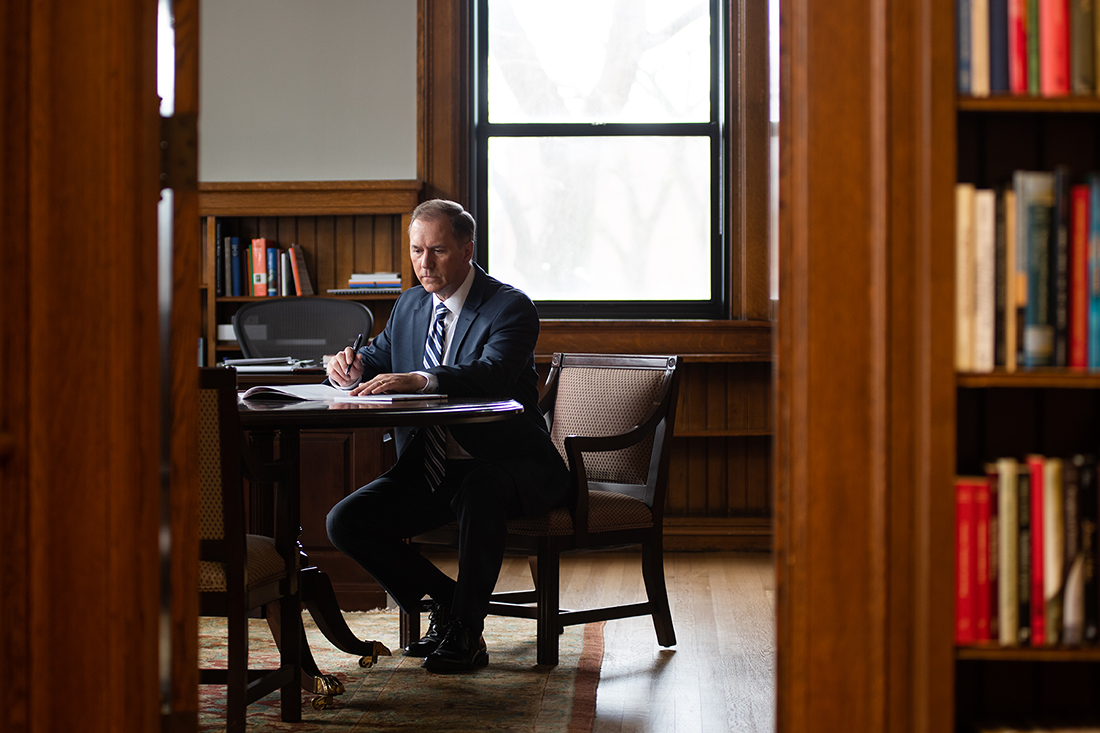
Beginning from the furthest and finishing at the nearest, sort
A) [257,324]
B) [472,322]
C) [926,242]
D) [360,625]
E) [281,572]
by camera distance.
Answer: [257,324] < [360,625] < [472,322] < [281,572] < [926,242]

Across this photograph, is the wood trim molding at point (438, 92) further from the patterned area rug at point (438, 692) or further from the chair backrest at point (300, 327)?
the patterned area rug at point (438, 692)

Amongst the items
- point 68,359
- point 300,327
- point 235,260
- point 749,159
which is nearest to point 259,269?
point 235,260

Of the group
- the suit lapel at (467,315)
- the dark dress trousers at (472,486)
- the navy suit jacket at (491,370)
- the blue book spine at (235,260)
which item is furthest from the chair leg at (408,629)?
the blue book spine at (235,260)

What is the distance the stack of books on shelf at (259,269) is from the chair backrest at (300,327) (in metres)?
0.29

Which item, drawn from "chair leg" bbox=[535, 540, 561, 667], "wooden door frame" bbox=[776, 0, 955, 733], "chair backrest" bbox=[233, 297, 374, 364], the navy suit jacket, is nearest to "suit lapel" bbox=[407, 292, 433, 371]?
the navy suit jacket

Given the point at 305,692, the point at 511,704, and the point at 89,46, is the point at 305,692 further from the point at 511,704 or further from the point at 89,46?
the point at 89,46

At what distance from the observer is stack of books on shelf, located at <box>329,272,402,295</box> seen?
181 inches

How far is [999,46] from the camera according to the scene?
1395 millimetres

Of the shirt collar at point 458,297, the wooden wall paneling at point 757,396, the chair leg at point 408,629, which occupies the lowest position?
the chair leg at point 408,629

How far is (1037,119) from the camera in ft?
5.09

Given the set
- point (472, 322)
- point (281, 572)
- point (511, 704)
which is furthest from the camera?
point (472, 322)

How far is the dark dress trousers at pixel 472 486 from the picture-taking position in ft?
8.99

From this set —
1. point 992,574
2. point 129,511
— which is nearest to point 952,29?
point 992,574

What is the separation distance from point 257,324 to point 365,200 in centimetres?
76
